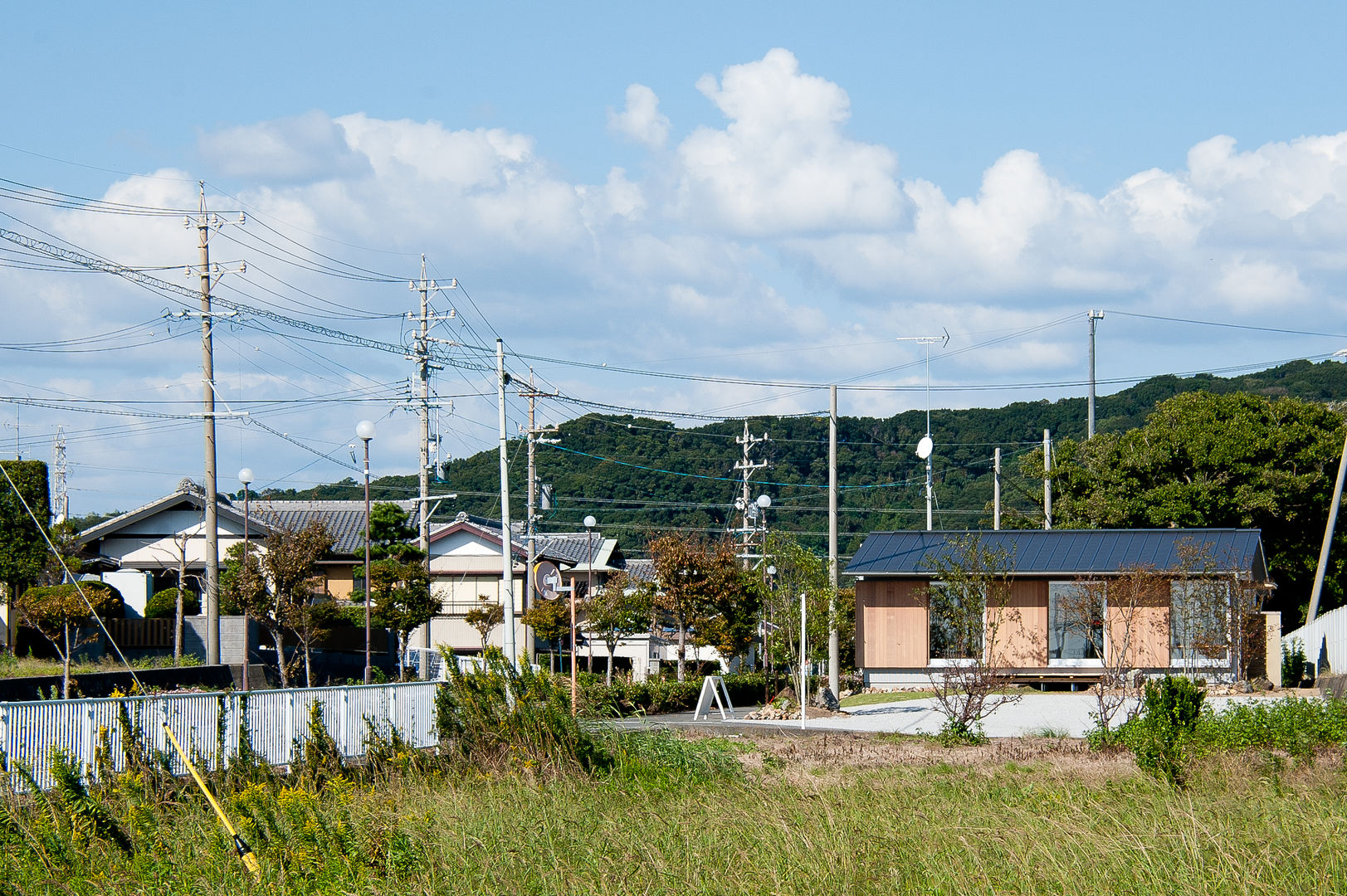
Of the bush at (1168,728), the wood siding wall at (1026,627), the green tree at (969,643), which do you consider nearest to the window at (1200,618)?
the wood siding wall at (1026,627)

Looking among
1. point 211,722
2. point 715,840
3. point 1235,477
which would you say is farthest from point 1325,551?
point 211,722

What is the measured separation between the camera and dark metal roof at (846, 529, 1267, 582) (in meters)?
27.8

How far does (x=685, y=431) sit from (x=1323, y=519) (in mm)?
37194

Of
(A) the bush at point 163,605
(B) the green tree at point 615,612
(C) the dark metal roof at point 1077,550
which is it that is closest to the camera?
(C) the dark metal roof at point 1077,550

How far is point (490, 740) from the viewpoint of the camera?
39.3 feet

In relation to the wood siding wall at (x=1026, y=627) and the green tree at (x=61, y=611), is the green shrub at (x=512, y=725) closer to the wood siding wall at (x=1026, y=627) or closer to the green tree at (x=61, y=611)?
the green tree at (x=61, y=611)

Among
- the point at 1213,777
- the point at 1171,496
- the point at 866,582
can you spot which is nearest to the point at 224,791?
the point at 1213,777

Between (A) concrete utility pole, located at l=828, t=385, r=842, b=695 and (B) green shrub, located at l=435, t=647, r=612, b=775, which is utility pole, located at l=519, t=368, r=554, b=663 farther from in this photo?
(B) green shrub, located at l=435, t=647, r=612, b=775

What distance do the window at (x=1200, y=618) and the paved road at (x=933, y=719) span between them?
1.15 m

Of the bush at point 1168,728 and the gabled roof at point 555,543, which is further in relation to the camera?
the gabled roof at point 555,543

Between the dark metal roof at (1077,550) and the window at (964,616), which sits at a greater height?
the dark metal roof at (1077,550)

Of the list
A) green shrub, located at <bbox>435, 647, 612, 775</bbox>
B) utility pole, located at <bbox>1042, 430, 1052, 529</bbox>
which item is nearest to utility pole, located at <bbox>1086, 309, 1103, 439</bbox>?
utility pole, located at <bbox>1042, 430, 1052, 529</bbox>

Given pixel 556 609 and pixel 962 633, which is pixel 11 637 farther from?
pixel 962 633

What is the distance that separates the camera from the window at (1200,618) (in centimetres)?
2481
